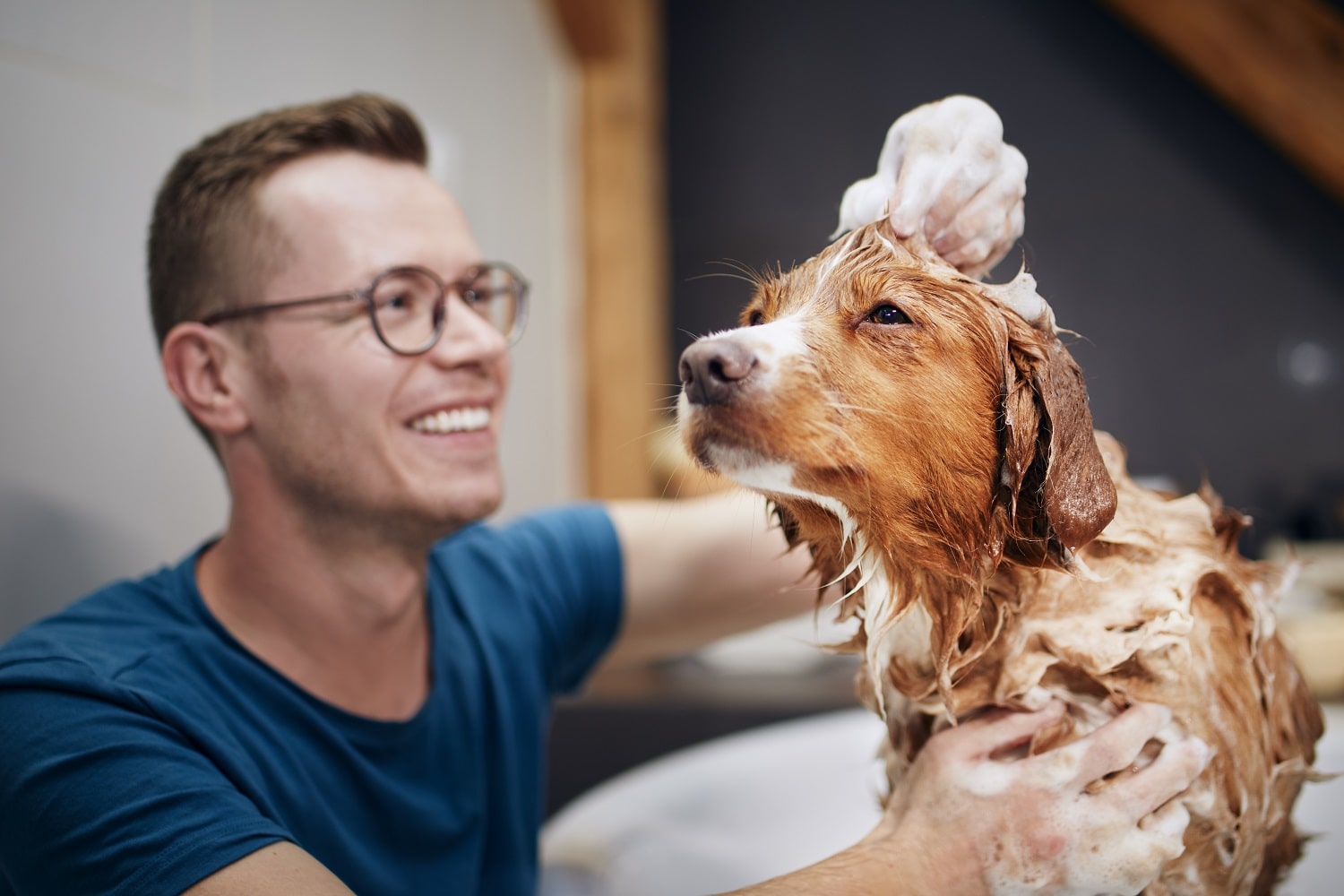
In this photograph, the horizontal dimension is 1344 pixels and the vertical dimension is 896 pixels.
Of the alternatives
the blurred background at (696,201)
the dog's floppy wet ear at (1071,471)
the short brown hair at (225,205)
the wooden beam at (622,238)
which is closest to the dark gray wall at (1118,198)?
the blurred background at (696,201)

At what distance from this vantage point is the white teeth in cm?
83

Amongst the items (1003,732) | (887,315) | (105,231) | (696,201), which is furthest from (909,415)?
(696,201)

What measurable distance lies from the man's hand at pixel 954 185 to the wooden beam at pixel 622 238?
1.09 metres

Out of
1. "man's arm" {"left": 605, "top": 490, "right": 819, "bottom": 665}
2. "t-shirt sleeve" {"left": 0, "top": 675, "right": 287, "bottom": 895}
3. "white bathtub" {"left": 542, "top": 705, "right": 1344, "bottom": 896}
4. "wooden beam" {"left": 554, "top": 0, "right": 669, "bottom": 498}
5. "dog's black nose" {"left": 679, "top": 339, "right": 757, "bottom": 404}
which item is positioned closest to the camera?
"dog's black nose" {"left": 679, "top": 339, "right": 757, "bottom": 404}

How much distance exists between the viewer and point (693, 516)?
1.15 m

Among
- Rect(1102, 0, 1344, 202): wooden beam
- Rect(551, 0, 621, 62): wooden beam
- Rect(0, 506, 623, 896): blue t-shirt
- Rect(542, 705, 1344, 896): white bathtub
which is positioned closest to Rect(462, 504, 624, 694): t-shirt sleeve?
Rect(0, 506, 623, 896): blue t-shirt

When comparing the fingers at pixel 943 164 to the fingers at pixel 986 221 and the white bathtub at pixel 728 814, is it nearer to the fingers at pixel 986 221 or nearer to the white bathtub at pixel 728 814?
the fingers at pixel 986 221

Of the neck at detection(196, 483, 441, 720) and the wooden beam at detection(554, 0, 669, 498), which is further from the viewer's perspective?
the wooden beam at detection(554, 0, 669, 498)

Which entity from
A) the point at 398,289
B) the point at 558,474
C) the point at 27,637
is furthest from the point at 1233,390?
the point at 27,637

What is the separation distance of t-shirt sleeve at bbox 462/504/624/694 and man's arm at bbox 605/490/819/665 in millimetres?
26

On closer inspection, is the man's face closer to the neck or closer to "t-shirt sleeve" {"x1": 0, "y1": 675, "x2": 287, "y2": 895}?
the neck

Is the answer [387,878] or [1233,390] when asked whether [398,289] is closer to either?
[387,878]

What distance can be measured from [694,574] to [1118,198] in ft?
2.08

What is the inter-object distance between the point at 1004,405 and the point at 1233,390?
95cm
